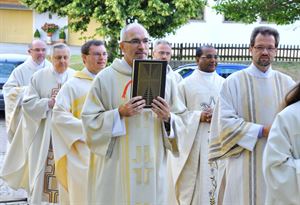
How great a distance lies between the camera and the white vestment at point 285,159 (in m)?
2.92

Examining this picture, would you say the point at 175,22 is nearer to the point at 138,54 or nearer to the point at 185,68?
the point at 185,68

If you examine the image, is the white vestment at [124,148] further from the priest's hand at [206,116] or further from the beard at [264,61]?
the priest's hand at [206,116]

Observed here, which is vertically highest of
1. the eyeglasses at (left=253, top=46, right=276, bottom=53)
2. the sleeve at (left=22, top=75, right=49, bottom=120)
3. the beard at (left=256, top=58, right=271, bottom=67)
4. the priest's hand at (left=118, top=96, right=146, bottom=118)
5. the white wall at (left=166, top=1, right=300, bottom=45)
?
the white wall at (left=166, top=1, right=300, bottom=45)

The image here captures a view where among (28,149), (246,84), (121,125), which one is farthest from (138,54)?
(28,149)

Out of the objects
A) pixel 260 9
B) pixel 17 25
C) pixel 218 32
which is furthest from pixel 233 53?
pixel 17 25

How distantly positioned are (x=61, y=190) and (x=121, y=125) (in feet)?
6.73

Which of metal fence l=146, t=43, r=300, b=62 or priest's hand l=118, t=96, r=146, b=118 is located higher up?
metal fence l=146, t=43, r=300, b=62

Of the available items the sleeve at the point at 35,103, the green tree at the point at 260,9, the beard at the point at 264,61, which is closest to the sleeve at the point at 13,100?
the sleeve at the point at 35,103

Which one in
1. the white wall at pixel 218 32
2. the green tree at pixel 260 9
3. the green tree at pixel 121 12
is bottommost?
the green tree at pixel 260 9

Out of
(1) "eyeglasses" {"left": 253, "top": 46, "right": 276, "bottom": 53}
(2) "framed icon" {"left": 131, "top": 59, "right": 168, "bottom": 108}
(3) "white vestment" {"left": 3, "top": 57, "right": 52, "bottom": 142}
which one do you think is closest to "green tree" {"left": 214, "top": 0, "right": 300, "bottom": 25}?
(3) "white vestment" {"left": 3, "top": 57, "right": 52, "bottom": 142}

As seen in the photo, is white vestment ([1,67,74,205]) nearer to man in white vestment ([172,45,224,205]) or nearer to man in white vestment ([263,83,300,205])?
man in white vestment ([172,45,224,205])

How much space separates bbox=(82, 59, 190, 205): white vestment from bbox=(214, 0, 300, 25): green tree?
745 cm

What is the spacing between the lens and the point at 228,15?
1165 centimetres

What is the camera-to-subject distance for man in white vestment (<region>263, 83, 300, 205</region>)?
9.57ft
